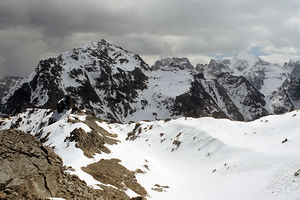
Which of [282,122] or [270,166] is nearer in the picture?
[270,166]

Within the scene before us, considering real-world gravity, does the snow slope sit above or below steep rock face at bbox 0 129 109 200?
below

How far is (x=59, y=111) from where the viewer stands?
10675 centimetres

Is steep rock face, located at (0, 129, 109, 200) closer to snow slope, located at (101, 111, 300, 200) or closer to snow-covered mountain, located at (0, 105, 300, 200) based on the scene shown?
snow-covered mountain, located at (0, 105, 300, 200)

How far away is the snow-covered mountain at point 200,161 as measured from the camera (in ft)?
98.1

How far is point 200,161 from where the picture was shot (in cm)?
5109

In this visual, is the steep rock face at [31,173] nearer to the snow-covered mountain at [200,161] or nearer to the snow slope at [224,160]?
the snow-covered mountain at [200,161]

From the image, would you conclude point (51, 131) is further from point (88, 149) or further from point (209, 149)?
point (209, 149)

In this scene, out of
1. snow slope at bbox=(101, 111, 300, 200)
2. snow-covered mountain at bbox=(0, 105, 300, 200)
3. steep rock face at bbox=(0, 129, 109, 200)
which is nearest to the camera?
steep rock face at bbox=(0, 129, 109, 200)

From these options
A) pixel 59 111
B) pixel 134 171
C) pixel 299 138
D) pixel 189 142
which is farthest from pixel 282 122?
pixel 59 111

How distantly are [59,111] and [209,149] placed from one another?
71.0 m

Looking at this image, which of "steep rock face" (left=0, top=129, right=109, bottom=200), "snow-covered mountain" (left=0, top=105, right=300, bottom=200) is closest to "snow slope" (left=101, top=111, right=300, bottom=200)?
"snow-covered mountain" (left=0, top=105, right=300, bottom=200)

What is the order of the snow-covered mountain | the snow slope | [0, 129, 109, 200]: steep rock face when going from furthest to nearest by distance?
the snow-covered mountain < the snow slope < [0, 129, 109, 200]: steep rock face

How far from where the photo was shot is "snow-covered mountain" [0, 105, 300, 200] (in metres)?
29.9

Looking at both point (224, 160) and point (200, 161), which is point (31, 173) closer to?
point (224, 160)
